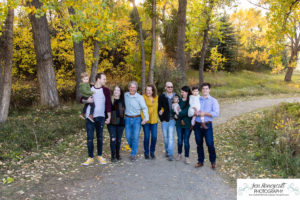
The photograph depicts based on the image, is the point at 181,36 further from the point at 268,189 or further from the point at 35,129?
the point at 268,189

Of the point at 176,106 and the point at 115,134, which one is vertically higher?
the point at 176,106

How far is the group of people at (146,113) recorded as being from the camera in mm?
5086

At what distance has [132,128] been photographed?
18.4 feet

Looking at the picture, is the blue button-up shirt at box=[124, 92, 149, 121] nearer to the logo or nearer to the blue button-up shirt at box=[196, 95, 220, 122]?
the blue button-up shirt at box=[196, 95, 220, 122]

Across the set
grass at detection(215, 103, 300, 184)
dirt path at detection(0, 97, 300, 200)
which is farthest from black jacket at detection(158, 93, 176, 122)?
grass at detection(215, 103, 300, 184)

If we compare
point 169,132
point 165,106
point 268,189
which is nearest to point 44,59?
point 165,106

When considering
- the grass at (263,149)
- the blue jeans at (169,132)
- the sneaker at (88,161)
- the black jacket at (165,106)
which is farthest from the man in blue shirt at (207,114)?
the sneaker at (88,161)

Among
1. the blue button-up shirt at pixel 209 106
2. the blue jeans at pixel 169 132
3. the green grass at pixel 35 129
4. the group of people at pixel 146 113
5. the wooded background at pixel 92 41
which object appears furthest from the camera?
the wooded background at pixel 92 41

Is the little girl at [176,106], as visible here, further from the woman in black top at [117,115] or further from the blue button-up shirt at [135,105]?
the woman in black top at [117,115]

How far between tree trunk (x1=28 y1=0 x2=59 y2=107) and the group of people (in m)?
5.27

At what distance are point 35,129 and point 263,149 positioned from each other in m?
7.04

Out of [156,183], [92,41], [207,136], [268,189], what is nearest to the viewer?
[268,189]

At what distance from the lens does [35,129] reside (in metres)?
7.52

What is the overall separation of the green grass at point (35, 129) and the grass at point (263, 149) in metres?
5.12
